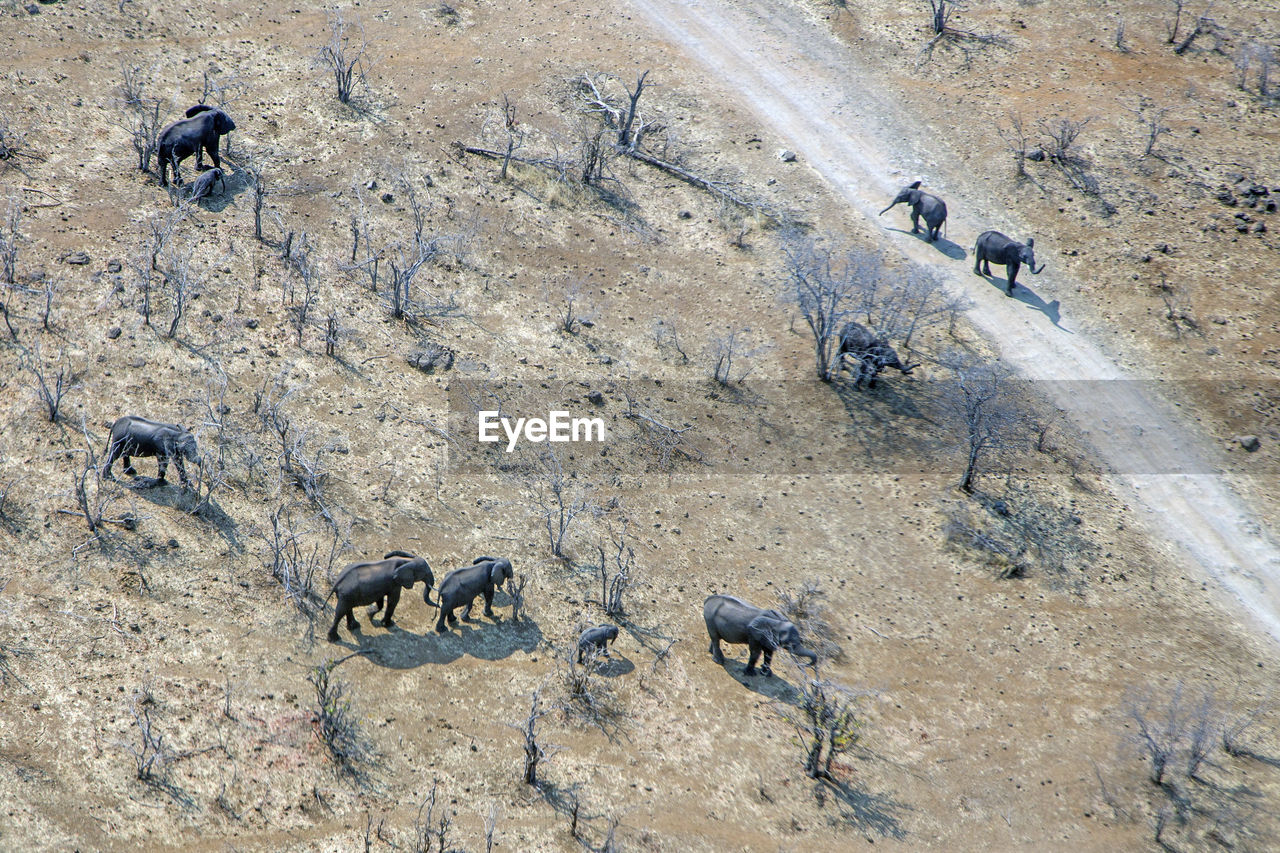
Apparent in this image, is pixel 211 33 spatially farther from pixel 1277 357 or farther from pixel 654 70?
pixel 1277 357

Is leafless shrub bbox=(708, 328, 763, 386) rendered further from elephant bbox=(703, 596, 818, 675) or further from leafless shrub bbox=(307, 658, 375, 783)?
leafless shrub bbox=(307, 658, 375, 783)

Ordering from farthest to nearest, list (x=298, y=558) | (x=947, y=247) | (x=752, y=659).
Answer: (x=947, y=247) < (x=298, y=558) < (x=752, y=659)

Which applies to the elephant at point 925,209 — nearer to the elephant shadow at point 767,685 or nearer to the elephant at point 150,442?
the elephant shadow at point 767,685

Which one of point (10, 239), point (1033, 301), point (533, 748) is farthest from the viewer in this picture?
point (1033, 301)

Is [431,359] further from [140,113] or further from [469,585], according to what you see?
[140,113]

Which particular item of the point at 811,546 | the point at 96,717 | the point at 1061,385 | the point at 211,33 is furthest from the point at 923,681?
the point at 211,33

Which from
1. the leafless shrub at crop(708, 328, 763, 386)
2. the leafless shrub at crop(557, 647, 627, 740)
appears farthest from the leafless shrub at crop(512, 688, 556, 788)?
the leafless shrub at crop(708, 328, 763, 386)

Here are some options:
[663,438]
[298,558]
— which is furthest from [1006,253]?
[298,558]
